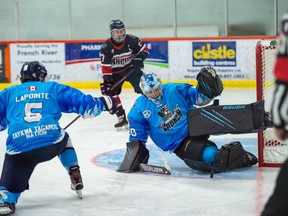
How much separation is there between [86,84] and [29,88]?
721 cm

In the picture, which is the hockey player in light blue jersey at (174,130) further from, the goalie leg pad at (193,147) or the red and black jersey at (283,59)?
the red and black jersey at (283,59)

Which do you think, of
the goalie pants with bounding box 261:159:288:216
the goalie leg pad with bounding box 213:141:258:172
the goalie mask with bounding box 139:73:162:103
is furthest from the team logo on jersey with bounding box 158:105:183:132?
the goalie pants with bounding box 261:159:288:216

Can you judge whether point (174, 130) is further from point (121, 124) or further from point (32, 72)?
point (121, 124)

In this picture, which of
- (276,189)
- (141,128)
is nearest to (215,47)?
(141,128)

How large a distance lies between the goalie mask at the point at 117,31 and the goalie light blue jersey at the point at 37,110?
135 inches

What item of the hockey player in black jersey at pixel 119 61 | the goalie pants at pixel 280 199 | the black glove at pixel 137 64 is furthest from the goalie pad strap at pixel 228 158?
the black glove at pixel 137 64

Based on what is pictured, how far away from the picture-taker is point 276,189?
2.19 meters

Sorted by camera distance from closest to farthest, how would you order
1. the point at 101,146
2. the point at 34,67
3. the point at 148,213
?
1. the point at 148,213
2. the point at 34,67
3. the point at 101,146

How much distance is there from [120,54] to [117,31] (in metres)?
0.28

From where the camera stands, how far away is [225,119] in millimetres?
4512

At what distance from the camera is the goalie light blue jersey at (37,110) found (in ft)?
12.1

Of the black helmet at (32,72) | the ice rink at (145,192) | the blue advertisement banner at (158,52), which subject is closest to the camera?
the ice rink at (145,192)

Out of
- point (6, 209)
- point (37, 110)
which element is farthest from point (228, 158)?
point (6, 209)

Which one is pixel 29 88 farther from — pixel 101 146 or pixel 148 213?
pixel 101 146
